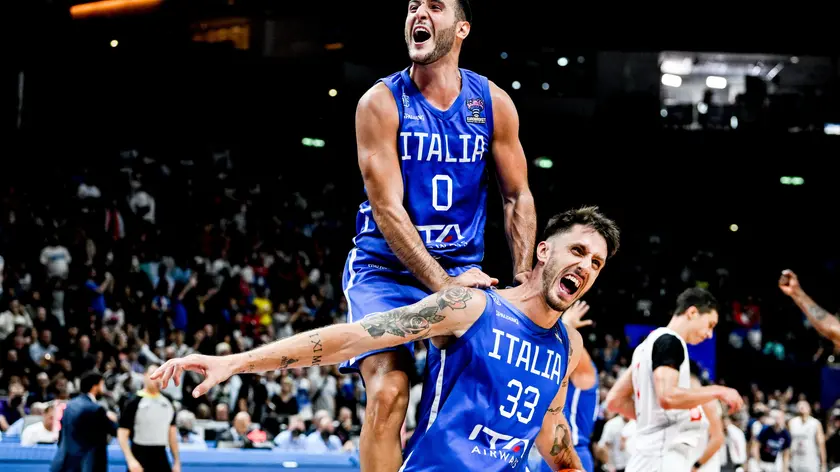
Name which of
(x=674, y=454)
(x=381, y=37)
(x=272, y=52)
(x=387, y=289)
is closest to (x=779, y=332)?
(x=381, y=37)

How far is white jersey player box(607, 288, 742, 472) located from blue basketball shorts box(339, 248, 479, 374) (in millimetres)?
2752

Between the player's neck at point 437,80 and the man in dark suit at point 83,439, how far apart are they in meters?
6.19

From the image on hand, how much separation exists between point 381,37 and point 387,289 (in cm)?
1880

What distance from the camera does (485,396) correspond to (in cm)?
399

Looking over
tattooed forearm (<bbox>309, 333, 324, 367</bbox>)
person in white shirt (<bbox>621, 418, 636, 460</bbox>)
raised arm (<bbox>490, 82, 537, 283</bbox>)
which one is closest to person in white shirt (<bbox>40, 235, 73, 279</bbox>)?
person in white shirt (<bbox>621, 418, 636, 460</bbox>)

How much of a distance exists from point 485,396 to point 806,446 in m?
13.5

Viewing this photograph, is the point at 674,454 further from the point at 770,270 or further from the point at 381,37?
the point at 770,270

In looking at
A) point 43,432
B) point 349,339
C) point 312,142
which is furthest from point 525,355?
point 312,142

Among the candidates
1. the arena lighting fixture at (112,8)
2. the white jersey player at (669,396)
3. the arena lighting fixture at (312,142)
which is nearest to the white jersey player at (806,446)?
the white jersey player at (669,396)

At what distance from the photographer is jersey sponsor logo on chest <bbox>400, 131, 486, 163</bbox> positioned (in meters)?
4.44

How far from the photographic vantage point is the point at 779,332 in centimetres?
2344

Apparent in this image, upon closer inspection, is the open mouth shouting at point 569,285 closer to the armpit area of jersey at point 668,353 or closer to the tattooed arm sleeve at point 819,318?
the armpit area of jersey at point 668,353

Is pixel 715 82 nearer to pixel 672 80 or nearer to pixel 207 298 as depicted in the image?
pixel 672 80

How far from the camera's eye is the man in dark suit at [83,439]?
9.33 m
